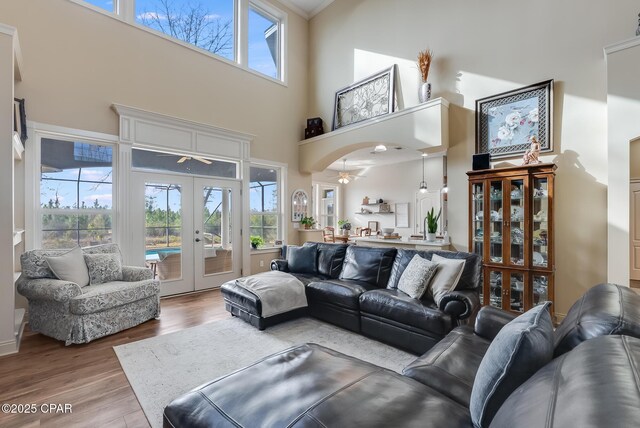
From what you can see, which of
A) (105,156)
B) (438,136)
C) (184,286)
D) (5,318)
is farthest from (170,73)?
(438,136)

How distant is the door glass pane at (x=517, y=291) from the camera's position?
3702 millimetres

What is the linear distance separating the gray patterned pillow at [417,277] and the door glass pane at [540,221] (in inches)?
61.1

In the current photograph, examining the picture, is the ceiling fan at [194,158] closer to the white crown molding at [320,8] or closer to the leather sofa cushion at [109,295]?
the leather sofa cushion at [109,295]

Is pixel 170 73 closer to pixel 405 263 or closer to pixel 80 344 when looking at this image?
pixel 80 344

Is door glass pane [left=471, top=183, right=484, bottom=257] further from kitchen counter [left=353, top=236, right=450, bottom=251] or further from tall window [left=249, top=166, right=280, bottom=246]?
tall window [left=249, top=166, right=280, bottom=246]

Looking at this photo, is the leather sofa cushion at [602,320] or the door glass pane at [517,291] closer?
the leather sofa cushion at [602,320]

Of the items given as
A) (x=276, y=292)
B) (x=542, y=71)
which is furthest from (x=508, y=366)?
(x=542, y=71)

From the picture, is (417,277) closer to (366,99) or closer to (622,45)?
(622,45)

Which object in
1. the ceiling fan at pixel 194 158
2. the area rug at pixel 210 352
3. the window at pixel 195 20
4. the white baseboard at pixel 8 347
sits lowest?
the area rug at pixel 210 352

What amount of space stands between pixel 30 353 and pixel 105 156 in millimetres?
2635

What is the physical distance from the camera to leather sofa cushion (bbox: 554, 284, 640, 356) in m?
1.20

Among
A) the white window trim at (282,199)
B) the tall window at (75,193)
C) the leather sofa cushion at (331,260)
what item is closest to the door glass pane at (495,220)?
the leather sofa cushion at (331,260)

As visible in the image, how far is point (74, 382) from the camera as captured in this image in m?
2.32

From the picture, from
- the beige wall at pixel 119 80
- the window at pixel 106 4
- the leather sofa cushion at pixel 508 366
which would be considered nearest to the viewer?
the leather sofa cushion at pixel 508 366
